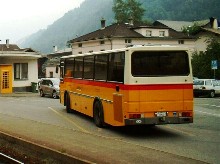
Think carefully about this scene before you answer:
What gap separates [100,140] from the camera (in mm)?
12250

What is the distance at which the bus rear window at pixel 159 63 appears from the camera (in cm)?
1348

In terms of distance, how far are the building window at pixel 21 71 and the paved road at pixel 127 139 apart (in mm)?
24702

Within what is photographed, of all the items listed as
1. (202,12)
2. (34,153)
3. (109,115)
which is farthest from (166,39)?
(202,12)

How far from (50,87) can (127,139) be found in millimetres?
22853

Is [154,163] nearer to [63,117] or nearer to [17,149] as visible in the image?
[17,149]

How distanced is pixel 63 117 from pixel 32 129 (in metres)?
5.27

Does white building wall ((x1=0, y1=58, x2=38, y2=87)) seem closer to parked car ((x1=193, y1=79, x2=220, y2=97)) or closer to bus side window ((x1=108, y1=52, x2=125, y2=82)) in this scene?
parked car ((x1=193, y1=79, x2=220, y2=97))

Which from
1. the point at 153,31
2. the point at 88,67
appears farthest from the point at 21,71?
the point at 153,31

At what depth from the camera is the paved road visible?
32.6 feet

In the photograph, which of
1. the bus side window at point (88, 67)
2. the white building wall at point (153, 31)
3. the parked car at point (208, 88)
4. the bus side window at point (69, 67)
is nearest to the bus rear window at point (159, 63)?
the bus side window at point (88, 67)

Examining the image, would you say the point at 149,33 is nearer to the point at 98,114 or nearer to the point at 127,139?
the point at 98,114

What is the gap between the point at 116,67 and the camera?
1431cm

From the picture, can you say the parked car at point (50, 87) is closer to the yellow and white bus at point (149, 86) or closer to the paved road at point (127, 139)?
the paved road at point (127, 139)

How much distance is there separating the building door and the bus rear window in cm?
2980
